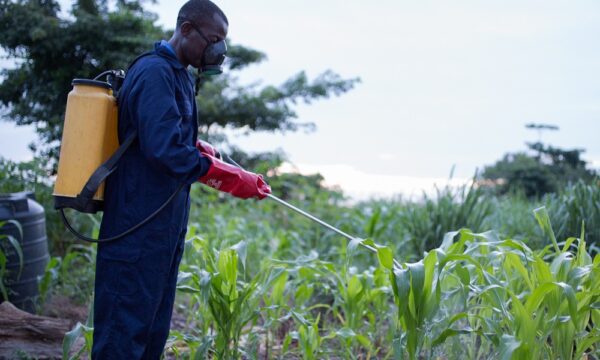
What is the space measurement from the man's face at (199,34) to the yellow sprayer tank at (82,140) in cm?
35

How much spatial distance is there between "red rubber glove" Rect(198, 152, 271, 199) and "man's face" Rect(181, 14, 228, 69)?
40cm

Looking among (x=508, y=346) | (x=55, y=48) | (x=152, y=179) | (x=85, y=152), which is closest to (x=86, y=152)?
(x=85, y=152)

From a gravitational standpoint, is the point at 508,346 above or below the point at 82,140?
below

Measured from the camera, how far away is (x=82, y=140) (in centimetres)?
261

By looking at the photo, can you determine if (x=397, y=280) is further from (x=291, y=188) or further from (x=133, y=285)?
(x=291, y=188)

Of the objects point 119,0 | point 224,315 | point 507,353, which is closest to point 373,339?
point 224,315

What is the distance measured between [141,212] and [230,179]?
0.35 m

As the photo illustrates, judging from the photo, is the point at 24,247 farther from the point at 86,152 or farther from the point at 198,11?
the point at 198,11

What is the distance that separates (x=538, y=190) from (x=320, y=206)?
6.01m

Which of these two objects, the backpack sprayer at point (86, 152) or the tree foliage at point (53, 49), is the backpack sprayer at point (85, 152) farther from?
the tree foliage at point (53, 49)

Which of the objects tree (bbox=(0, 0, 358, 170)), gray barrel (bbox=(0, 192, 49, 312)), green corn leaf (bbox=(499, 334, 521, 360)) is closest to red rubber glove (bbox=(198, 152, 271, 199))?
green corn leaf (bbox=(499, 334, 521, 360))

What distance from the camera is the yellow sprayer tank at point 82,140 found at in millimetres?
2609

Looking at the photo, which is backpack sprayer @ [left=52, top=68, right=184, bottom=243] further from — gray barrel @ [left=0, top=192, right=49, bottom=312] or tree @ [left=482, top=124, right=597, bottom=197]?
tree @ [left=482, top=124, right=597, bottom=197]

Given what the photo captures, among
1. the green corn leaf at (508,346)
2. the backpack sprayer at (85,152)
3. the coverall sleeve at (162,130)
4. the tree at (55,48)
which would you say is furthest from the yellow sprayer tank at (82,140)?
the tree at (55,48)
